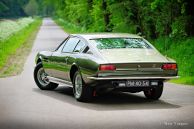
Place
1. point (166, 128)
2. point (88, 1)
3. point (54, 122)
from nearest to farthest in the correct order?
point (166, 128)
point (54, 122)
point (88, 1)

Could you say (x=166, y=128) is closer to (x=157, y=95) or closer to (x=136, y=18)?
(x=157, y=95)

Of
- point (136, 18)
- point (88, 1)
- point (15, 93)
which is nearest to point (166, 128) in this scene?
point (15, 93)

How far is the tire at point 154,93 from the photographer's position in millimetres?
12172

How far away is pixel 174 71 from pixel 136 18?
19543 mm

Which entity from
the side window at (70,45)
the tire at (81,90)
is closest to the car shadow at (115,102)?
the tire at (81,90)

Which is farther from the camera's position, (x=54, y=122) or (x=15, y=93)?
(x=15, y=93)

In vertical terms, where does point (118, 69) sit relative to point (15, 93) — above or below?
above

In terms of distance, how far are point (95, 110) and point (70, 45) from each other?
2.56m

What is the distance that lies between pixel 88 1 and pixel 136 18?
16.2m

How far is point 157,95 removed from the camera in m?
12.2

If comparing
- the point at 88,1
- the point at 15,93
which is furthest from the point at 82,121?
the point at 88,1

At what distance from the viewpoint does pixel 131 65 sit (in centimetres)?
1127

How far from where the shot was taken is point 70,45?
1311 cm

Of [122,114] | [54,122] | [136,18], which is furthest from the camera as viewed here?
[136,18]
